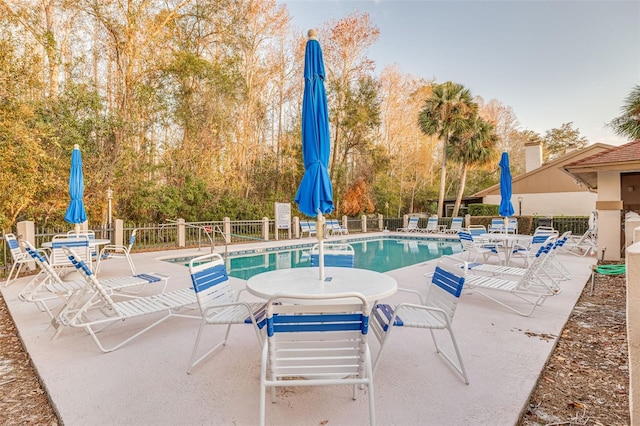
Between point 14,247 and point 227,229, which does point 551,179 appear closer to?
point 227,229

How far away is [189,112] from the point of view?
42.2ft

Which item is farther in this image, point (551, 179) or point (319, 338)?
point (551, 179)

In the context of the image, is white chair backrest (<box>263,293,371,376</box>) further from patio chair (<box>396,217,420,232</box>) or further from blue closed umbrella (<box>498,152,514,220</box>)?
patio chair (<box>396,217,420,232</box>)

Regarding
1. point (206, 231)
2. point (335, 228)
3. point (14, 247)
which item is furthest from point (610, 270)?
point (335, 228)

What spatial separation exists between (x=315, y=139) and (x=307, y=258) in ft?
24.1

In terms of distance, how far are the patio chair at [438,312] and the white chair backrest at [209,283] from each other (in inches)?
49.9

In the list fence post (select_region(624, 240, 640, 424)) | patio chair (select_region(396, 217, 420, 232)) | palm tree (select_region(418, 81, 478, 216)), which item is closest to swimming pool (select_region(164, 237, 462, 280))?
patio chair (select_region(396, 217, 420, 232))

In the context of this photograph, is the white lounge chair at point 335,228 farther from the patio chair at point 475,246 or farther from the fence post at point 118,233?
the fence post at point 118,233

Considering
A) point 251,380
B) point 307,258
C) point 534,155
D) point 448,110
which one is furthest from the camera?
point 534,155

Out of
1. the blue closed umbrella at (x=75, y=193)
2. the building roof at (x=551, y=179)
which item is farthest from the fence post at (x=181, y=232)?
the building roof at (x=551, y=179)

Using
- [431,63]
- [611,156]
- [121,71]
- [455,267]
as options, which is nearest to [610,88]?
[431,63]

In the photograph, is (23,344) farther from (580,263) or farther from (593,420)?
(580,263)

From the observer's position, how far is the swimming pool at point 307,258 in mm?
8234

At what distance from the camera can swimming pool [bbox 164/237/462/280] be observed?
8.23m
